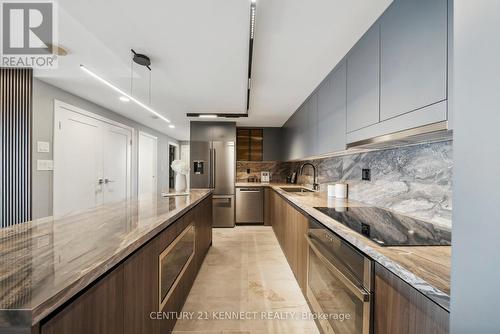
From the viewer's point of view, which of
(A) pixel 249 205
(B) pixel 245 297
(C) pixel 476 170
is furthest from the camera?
(A) pixel 249 205

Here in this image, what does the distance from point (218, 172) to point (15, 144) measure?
2.95 m

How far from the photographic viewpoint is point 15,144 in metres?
2.49

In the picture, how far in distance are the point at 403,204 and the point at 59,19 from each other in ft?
9.69

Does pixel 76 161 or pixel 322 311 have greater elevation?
pixel 76 161

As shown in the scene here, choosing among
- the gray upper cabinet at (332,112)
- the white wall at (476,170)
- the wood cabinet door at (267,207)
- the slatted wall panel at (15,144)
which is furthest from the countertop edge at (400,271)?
the slatted wall panel at (15,144)

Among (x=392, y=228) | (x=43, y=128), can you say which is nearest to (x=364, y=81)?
(x=392, y=228)

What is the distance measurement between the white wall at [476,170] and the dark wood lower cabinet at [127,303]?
103cm

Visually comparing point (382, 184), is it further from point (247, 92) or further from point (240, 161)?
point (240, 161)

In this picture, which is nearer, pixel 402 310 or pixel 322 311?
pixel 402 310

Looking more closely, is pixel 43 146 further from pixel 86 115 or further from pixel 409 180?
pixel 409 180

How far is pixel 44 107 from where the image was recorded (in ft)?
9.03

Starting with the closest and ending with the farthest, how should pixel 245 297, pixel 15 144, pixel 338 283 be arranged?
pixel 338 283
pixel 245 297
pixel 15 144

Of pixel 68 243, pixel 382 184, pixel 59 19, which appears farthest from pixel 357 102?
pixel 59 19

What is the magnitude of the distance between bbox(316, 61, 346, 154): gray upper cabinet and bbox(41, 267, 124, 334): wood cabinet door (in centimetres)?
188
